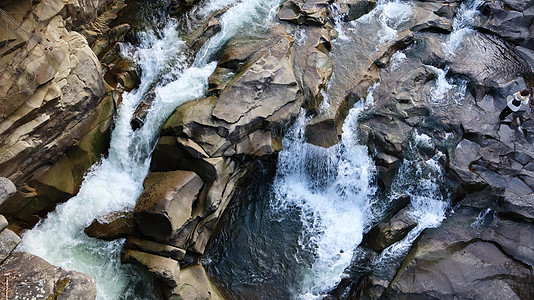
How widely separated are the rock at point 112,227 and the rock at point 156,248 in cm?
26

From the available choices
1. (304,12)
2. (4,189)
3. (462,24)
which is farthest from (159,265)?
(462,24)

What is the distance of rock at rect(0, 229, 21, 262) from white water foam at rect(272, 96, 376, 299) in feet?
16.0

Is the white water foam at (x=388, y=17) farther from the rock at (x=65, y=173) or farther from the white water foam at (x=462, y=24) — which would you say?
the rock at (x=65, y=173)

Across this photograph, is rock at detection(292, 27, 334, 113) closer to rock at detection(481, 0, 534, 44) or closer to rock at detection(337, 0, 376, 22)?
rock at detection(337, 0, 376, 22)

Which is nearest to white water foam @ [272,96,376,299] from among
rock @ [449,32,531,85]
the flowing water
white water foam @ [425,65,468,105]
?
the flowing water

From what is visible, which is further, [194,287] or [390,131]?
[390,131]

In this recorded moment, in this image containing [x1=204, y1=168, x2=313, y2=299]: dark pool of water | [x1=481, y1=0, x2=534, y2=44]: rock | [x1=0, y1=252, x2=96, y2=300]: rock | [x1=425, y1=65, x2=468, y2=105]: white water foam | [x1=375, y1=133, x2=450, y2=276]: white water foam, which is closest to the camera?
[x1=0, y1=252, x2=96, y2=300]: rock

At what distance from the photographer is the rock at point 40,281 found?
5.43 m

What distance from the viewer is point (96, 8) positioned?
905cm

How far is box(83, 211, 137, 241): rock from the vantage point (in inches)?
292

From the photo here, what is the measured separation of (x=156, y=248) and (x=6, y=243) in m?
2.31

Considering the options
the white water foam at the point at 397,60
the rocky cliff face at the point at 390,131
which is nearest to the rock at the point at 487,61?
the rocky cliff face at the point at 390,131

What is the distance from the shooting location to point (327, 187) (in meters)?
8.95

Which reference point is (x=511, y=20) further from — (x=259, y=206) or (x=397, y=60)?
(x=259, y=206)
